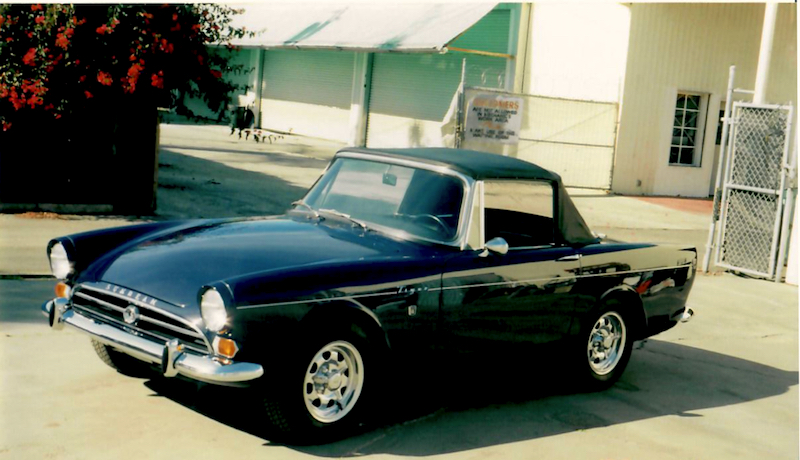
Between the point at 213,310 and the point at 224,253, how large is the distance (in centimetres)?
66

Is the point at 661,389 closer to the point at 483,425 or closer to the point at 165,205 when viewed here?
the point at 483,425

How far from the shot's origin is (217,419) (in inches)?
204

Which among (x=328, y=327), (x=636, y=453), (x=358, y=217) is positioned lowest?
(x=636, y=453)

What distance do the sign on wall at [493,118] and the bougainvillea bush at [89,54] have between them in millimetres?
6817

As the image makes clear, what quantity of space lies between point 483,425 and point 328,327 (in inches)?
50.6

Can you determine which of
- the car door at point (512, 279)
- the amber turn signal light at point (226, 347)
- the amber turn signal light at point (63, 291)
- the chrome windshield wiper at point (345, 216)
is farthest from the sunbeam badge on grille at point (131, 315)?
the car door at point (512, 279)

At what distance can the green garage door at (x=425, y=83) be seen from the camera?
2317 cm

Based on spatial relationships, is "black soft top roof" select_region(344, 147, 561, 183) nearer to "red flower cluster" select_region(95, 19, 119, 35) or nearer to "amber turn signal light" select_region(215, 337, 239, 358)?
"amber turn signal light" select_region(215, 337, 239, 358)

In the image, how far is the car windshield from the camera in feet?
19.1

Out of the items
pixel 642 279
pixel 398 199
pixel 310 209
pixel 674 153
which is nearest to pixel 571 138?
pixel 674 153

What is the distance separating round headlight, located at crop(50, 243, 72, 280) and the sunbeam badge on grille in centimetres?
77

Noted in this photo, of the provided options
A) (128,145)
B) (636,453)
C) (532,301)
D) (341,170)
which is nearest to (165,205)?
(128,145)

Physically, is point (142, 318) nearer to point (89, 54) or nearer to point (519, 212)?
point (519, 212)

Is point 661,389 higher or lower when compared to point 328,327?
lower
